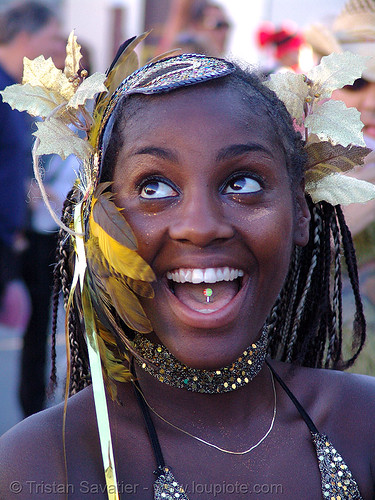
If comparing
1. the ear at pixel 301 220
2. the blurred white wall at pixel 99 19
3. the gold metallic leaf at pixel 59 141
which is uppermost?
the blurred white wall at pixel 99 19

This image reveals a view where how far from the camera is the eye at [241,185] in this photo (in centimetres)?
175

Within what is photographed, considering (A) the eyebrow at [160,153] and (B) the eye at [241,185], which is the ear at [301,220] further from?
(A) the eyebrow at [160,153]

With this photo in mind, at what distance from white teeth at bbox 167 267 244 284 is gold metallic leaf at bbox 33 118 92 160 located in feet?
1.46

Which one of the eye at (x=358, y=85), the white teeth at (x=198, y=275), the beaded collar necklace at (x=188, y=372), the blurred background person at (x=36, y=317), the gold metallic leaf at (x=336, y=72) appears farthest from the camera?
the blurred background person at (x=36, y=317)

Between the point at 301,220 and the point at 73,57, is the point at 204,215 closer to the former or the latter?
the point at 301,220

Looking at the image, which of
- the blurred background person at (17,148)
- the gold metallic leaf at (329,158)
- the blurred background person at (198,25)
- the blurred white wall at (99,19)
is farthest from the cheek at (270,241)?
the blurred white wall at (99,19)

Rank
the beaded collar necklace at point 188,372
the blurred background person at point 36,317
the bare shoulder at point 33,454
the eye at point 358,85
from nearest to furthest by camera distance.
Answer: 1. the bare shoulder at point 33,454
2. the beaded collar necklace at point 188,372
3. the eye at point 358,85
4. the blurred background person at point 36,317

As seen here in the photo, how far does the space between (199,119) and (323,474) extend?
949 mm

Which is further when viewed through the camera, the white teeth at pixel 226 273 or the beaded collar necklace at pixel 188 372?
the beaded collar necklace at pixel 188 372

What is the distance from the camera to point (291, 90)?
6.80 feet

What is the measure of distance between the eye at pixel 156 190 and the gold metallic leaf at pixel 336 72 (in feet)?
2.15

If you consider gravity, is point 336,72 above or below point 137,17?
below

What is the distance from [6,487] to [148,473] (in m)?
0.34

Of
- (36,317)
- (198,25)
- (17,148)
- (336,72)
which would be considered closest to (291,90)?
(336,72)
